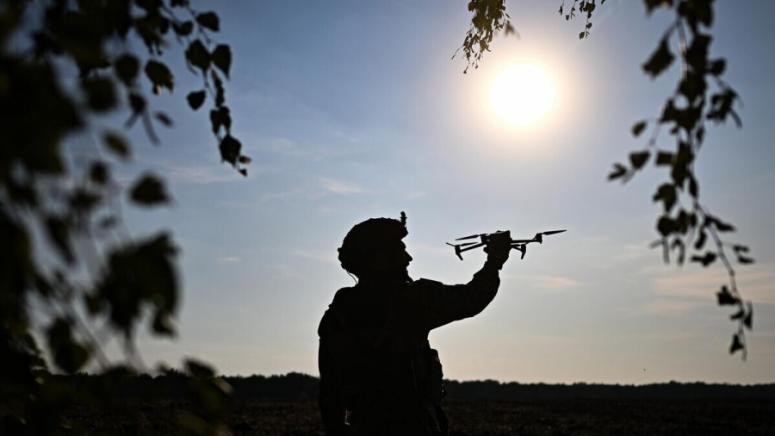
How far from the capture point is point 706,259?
2.65m

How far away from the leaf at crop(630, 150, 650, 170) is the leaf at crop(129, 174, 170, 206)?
154 cm

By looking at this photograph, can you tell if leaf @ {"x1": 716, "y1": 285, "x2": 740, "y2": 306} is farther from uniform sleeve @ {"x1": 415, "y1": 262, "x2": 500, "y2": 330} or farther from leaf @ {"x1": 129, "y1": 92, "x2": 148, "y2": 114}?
uniform sleeve @ {"x1": 415, "y1": 262, "x2": 500, "y2": 330}

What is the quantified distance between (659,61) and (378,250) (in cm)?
435

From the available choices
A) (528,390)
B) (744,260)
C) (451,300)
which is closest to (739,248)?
(744,260)

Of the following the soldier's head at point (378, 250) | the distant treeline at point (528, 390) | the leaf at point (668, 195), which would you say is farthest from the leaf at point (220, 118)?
the distant treeline at point (528, 390)

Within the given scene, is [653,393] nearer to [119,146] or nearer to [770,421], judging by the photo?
[770,421]

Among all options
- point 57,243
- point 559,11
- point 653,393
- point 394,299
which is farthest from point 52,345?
point 653,393

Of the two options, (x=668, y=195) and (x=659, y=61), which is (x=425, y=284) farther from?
(x=659, y=61)

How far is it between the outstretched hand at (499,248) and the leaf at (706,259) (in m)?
4.20

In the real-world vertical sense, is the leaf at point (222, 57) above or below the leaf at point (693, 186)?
Answer: above

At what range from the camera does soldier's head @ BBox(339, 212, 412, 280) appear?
21.6 ft

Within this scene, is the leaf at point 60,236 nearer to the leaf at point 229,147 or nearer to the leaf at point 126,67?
the leaf at point 126,67

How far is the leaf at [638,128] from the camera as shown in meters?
A: 2.52

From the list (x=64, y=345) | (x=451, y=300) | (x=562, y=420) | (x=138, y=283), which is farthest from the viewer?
(x=562, y=420)
